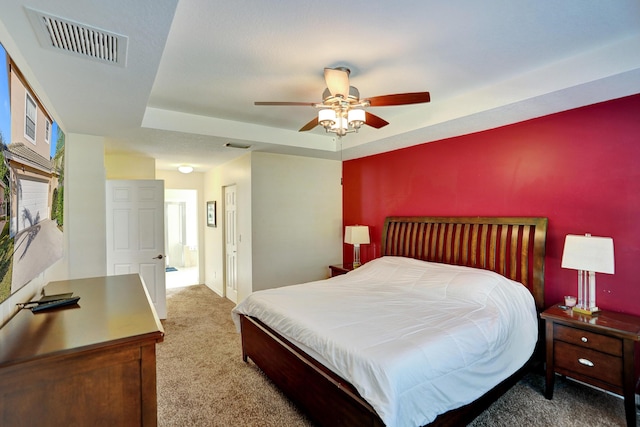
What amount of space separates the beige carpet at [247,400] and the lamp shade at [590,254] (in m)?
1.06

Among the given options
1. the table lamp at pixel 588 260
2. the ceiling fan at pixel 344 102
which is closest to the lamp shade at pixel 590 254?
the table lamp at pixel 588 260

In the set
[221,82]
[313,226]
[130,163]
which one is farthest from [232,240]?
[221,82]

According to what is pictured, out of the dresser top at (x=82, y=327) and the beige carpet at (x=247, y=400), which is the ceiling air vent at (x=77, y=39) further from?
the beige carpet at (x=247, y=400)

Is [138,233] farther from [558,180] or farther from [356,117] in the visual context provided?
[558,180]

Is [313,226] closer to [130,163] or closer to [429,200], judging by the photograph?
[429,200]

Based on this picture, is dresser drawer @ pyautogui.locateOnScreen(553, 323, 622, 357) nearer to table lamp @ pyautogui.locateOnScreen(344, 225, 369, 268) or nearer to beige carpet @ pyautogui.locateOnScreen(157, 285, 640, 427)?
beige carpet @ pyautogui.locateOnScreen(157, 285, 640, 427)

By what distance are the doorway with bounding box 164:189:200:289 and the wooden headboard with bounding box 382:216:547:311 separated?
21.4ft

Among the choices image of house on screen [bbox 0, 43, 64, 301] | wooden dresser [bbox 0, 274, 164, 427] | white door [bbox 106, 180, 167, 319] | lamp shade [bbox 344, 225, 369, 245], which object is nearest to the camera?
wooden dresser [bbox 0, 274, 164, 427]

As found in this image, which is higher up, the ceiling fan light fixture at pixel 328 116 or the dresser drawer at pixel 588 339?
the ceiling fan light fixture at pixel 328 116

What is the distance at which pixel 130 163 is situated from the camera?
471 cm

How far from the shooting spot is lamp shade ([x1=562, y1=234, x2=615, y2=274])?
90.4 inches

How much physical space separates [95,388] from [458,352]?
6.12 feet

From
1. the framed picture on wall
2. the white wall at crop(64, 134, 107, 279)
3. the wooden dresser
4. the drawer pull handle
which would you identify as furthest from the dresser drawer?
the framed picture on wall

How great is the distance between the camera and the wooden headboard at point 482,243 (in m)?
2.90
